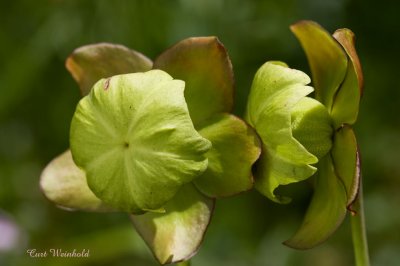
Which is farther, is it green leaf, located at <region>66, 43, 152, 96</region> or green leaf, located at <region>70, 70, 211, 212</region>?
green leaf, located at <region>66, 43, 152, 96</region>

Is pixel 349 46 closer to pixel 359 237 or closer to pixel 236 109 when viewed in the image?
pixel 359 237

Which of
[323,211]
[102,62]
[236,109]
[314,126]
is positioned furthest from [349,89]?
[236,109]

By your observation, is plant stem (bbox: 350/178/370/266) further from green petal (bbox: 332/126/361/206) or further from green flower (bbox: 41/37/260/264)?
green flower (bbox: 41/37/260/264)

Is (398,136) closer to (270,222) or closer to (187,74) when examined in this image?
(270,222)

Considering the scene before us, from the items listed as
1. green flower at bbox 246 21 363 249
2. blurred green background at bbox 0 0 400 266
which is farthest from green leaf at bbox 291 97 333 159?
blurred green background at bbox 0 0 400 266

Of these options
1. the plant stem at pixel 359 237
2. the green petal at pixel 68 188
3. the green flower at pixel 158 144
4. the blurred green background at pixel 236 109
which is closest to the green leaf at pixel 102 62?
the green flower at pixel 158 144

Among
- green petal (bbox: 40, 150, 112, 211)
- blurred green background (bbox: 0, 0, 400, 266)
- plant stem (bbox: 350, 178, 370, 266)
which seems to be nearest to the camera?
plant stem (bbox: 350, 178, 370, 266)

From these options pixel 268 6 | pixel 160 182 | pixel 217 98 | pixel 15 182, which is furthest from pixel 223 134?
pixel 15 182

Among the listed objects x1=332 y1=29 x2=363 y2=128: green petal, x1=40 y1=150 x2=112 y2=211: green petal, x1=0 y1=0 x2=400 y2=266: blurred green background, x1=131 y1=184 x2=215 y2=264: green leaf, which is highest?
x1=332 y1=29 x2=363 y2=128: green petal

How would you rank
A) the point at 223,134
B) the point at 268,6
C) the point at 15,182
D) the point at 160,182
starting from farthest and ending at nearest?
the point at 15,182 → the point at 268,6 → the point at 223,134 → the point at 160,182
